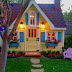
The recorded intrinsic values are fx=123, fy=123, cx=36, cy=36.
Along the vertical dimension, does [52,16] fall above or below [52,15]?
below

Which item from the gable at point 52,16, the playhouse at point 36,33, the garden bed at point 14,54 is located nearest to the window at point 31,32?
the playhouse at point 36,33

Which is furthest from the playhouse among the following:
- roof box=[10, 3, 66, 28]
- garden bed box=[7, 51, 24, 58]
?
garden bed box=[7, 51, 24, 58]

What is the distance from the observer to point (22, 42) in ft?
33.5

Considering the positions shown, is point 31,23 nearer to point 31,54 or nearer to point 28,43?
point 28,43

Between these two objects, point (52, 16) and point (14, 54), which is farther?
point (52, 16)

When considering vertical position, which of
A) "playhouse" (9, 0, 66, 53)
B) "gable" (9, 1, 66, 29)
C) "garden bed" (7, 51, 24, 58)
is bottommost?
"garden bed" (7, 51, 24, 58)

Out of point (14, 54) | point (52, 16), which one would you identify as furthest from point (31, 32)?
point (52, 16)

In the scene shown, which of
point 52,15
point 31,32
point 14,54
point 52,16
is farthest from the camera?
point 52,15

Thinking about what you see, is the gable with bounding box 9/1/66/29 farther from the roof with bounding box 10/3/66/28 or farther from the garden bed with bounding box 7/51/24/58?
the garden bed with bounding box 7/51/24/58

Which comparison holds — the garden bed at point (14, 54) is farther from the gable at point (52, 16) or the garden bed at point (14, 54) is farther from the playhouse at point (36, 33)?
the gable at point (52, 16)

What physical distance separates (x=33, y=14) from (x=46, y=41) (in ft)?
8.03

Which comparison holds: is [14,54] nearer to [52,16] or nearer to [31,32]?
[31,32]

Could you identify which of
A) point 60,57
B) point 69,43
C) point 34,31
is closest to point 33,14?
point 34,31

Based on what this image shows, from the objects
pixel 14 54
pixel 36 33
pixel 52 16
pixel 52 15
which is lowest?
pixel 14 54
